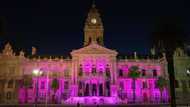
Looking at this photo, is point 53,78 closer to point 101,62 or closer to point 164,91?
point 101,62

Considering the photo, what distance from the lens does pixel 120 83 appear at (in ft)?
311

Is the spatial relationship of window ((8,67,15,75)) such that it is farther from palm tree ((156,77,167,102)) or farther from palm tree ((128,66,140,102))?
palm tree ((156,77,167,102))

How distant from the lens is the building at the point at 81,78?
90.5 m

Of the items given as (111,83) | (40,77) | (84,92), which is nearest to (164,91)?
(111,83)

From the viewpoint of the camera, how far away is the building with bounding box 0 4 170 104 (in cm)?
9050

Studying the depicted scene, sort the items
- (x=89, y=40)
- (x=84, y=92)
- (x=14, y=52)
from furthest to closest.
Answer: (x=89, y=40)
(x=14, y=52)
(x=84, y=92)

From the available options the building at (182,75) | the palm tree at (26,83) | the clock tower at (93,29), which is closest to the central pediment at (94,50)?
the clock tower at (93,29)

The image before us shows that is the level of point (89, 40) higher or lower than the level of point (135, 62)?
higher

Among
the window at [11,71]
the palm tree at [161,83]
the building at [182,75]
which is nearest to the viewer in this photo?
the palm tree at [161,83]

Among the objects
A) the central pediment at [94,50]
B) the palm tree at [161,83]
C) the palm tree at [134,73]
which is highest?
the central pediment at [94,50]

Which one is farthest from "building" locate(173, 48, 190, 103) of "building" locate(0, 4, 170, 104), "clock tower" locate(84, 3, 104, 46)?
"clock tower" locate(84, 3, 104, 46)

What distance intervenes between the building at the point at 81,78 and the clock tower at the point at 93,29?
12.4 meters

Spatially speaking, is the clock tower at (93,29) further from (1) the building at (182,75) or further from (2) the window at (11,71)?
(2) the window at (11,71)

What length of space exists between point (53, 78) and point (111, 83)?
18.1 meters
